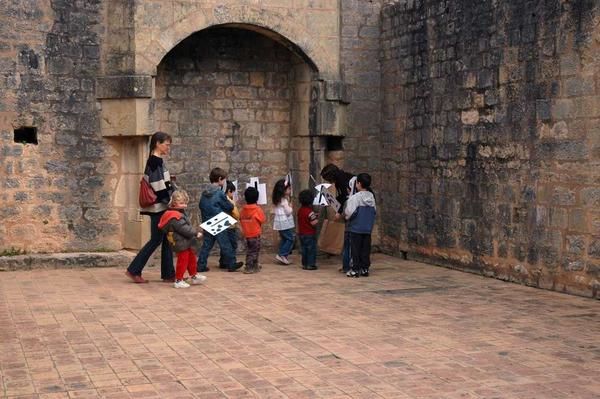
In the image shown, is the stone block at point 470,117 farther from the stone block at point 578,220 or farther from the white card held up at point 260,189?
the white card held up at point 260,189

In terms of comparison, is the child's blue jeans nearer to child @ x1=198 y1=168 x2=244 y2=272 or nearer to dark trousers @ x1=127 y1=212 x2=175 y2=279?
child @ x1=198 y1=168 x2=244 y2=272

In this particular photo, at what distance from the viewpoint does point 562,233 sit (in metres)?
9.52

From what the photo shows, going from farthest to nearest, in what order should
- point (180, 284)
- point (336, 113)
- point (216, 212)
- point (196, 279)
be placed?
point (336, 113), point (216, 212), point (196, 279), point (180, 284)

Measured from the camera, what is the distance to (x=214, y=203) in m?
11.2

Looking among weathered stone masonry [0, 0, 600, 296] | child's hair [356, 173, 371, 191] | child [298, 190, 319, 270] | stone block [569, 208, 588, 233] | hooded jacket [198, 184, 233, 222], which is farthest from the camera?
child [298, 190, 319, 270]

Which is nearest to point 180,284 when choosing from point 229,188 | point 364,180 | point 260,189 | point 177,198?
point 177,198

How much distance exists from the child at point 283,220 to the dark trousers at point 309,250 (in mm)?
296

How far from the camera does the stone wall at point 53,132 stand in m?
11.5

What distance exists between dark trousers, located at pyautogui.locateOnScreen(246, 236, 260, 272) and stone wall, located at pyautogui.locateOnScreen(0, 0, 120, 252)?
1.85 meters

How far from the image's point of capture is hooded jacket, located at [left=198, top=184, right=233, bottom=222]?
11211 millimetres

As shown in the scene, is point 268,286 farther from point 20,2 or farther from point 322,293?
point 20,2

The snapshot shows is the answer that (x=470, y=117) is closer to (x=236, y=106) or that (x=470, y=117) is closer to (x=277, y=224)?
(x=277, y=224)

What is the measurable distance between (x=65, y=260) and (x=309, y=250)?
9.76 ft

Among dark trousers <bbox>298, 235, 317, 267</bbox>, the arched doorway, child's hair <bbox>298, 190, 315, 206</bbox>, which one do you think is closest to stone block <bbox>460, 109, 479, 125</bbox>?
child's hair <bbox>298, 190, 315, 206</bbox>
